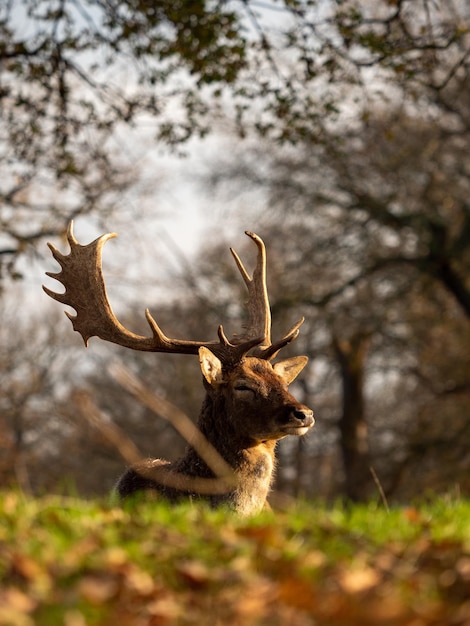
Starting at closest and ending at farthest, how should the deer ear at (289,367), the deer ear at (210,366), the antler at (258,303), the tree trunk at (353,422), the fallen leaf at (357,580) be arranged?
the fallen leaf at (357,580), the deer ear at (210,366), the deer ear at (289,367), the antler at (258,303), the tree trunk at (353,422)

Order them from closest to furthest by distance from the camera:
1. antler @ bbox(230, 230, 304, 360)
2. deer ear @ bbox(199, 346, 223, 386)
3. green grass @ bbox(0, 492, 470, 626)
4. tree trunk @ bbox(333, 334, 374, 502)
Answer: green grass @ bbox(0, 492, 470, 626) < deer ear @ bbox(199, 346, 223, 386) < antler @ bbox(230, 230, 304, 360) < tree trunk @ bbox(333, 334, 374, 502)

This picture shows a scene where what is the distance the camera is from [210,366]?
26.0 ft

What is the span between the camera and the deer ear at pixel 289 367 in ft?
27.3

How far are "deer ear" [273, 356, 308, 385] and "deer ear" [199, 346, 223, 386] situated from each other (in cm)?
54

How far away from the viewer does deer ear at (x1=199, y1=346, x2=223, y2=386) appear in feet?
25.6

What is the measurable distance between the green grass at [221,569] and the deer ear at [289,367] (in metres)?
3.40

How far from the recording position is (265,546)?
4145mm

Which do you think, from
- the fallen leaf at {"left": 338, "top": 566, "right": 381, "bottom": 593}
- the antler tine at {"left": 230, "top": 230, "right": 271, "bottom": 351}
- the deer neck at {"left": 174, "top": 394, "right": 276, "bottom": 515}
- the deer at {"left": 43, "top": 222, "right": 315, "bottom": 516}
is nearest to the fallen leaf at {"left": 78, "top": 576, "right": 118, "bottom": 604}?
the fallen leaf at {"left": 338, "top": 566, "right": 381, "bottom": 593}

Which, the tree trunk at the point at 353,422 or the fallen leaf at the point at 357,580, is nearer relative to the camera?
the fallen leaf at the point at 357,580

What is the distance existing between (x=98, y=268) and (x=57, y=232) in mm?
9946

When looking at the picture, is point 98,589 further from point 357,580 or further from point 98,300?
point 98,300

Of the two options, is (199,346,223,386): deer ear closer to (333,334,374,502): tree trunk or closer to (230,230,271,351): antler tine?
(230,230,271,351): antler tine

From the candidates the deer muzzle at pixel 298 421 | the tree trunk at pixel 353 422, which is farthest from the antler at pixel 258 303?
the tree trunk at pixel 353 422

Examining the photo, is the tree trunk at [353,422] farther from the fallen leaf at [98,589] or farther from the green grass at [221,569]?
the fallen leaf at [98,589]
